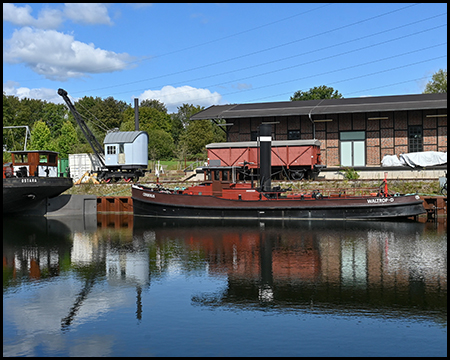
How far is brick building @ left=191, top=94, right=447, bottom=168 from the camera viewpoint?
37438 millimetres

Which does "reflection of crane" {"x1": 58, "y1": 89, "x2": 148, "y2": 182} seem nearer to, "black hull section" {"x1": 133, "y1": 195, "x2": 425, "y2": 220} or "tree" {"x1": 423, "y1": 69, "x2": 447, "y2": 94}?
"black hull section" {"x1": 133, "y1": 195, "x2": 425, "y2": 220}

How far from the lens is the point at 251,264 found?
16.9 meters

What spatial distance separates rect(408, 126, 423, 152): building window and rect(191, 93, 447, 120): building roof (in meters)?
1.86

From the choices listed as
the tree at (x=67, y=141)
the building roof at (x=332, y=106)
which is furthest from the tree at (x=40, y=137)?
the building roof at (x=332, y=106)

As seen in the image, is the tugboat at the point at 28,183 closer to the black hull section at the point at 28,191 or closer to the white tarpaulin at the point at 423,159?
the black hull section at the point at 28,191

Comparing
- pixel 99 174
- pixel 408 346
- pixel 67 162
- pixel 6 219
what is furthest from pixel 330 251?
pixel 67 162

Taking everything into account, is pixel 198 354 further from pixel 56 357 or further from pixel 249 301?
pixel 249 301

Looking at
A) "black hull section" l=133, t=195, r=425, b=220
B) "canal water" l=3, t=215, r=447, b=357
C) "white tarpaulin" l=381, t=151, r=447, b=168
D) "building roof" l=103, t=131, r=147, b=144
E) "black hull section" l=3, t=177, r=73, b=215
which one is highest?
"building roof" l=103, t=131, r=147, b=144

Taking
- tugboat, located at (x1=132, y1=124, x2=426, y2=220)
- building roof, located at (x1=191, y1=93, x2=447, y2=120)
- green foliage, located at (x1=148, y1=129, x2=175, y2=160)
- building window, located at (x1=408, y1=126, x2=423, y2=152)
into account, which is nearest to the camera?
tugboat, located at (x1=132, y1=124, x2=426, y2=220)

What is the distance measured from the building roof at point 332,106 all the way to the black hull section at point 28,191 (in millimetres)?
13838

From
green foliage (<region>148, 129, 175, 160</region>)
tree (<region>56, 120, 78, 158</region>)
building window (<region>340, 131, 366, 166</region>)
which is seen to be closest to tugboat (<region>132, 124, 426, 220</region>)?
building window (<region>340, 131, 366, 166</region>)

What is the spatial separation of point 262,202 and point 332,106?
52.0ft

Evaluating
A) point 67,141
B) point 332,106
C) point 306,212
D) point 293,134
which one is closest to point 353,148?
point 332,106

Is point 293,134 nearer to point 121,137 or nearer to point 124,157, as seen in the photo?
point 124,157
